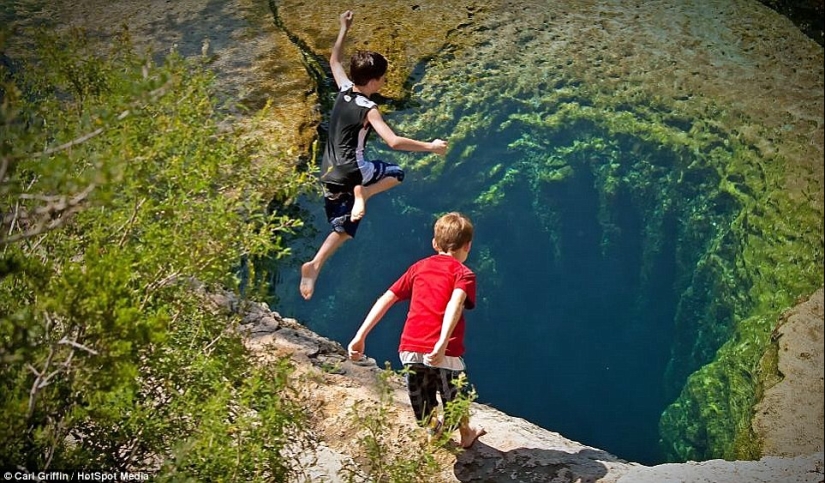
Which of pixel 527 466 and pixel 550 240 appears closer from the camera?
pixel 527 466

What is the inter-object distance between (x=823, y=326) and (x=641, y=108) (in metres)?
1.85

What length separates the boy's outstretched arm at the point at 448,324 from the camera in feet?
12.6

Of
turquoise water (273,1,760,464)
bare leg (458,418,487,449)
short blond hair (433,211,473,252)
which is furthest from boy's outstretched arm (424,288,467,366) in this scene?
turquoise water (273,1,760,464)

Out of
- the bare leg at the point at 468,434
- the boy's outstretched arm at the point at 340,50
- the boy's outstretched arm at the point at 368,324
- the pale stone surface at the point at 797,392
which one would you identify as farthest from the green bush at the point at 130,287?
the pale stone surface at the point at 797,392

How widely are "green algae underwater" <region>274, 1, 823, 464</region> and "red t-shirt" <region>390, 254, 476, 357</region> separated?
1.55 meters

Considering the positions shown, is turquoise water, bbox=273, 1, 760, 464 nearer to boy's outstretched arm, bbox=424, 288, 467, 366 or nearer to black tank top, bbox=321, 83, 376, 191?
black tank top, bbox=321, 83, 376, 191

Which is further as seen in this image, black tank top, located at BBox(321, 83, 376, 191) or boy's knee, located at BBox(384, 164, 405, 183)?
boy's knee, located at BBox(384, 164, 405, 183)

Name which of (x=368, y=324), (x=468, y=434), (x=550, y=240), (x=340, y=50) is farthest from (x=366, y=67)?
(x=550, y=240)

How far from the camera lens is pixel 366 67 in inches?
172

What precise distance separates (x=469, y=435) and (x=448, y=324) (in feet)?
2.01

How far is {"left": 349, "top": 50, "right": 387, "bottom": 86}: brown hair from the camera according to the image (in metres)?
4.36

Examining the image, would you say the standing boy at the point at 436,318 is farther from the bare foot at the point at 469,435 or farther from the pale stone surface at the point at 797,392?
the pale stone surface at the point at 797,392

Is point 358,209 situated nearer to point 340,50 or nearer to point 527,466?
point 340,50

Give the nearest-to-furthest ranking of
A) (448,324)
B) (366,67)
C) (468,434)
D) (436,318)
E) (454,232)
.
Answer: (448,324) < (436,318) < (454,232) < (468,434) < (366,67)
